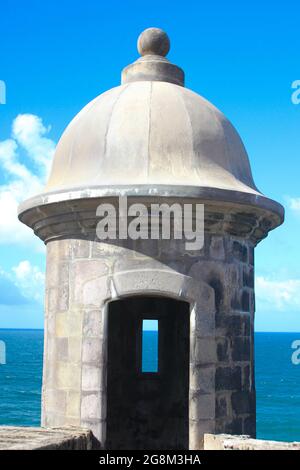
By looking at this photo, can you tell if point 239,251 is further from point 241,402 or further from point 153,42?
point 153,42

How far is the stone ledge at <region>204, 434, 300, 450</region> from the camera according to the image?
14.9 feet

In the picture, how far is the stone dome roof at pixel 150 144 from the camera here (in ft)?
17.6

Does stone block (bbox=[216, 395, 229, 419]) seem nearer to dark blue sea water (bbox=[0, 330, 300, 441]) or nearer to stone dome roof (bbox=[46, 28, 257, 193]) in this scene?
stone dome roof (bbox=[46, 28, 257, 193])

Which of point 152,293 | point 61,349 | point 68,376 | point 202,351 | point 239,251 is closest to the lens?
point 152,293

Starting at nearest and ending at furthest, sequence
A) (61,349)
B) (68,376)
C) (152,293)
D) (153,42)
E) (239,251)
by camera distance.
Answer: (152,293) → (68,376) → (61,349) → (239,251) → (153,42)

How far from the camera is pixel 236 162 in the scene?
229 inches

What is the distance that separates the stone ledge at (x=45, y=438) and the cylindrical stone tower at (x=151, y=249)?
0.60 feet

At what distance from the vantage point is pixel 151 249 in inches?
209

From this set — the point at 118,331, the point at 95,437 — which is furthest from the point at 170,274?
the point at 118,331

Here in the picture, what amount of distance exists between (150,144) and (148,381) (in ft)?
12.3

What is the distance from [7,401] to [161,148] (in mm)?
47360

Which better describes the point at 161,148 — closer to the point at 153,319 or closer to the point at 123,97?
the point at 123,97

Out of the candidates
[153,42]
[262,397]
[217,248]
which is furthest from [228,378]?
[262,397]
